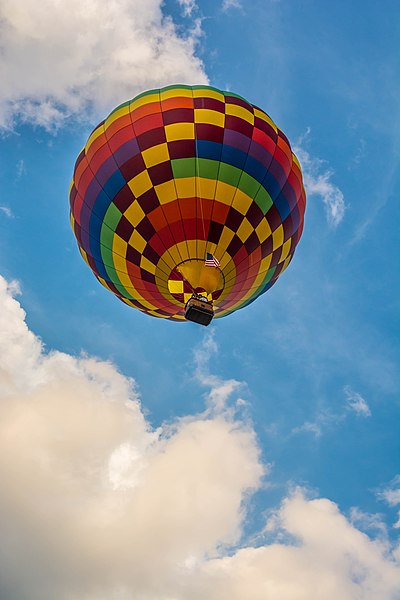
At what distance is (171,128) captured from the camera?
11008 millimetres

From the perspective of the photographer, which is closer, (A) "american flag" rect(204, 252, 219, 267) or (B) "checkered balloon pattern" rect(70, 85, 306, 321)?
(B) "checkered balloon pattern" rect(70, 85, 306, 321)

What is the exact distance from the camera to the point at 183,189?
10867mm

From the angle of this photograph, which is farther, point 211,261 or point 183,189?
point 211,261

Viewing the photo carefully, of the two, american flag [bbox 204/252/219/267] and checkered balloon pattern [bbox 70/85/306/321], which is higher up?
checkered balloon pattern [bbox 70/85/306/321]

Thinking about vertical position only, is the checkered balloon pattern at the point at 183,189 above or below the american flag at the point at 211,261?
above

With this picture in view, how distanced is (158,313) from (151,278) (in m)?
2.11

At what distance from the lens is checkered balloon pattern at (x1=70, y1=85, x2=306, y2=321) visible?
10.9m

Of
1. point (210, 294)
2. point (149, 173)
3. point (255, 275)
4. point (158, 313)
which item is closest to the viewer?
point (149, 173)

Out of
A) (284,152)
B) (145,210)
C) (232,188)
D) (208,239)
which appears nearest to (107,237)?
(145,210)

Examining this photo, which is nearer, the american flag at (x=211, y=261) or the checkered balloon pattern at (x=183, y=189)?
the checkered balloon pattern at (x=183, y=189)

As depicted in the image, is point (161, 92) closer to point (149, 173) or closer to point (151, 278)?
point (149, 173)

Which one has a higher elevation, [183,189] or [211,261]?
[183,189]

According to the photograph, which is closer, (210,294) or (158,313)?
(210,294)

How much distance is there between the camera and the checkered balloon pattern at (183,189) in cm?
1091
